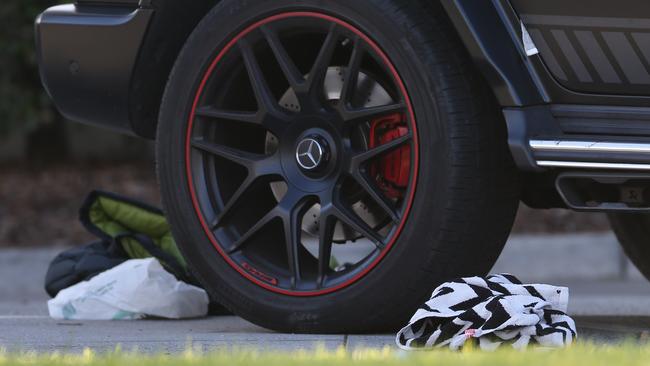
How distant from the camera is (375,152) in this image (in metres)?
3.95

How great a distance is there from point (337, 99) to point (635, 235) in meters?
1.40

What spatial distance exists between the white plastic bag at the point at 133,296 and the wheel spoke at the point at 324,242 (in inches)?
36.2

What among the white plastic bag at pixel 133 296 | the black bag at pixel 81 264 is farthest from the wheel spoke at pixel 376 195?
the black bag at pixel 81 264

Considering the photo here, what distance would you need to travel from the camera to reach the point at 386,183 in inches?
162

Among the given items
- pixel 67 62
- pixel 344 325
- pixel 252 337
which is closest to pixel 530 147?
pixel 344 325

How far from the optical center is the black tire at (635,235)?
4957 mm

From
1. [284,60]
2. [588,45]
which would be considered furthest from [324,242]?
[588,45]

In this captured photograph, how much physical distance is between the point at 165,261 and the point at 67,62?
92 cm

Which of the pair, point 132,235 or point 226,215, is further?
point 132,235

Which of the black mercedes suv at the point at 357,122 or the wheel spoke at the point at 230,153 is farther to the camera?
the wheel spoke at the point at 230,153

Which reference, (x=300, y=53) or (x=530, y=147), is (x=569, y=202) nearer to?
(x=530, y=147)

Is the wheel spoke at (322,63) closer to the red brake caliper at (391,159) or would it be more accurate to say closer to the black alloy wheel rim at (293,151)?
the black alloy wheel rim at (293,151)

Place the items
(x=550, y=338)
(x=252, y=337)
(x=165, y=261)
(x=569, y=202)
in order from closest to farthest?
(x=550, y=338)
(x=569, y=202)
(x=252, y=337)
(x=165, y=261)

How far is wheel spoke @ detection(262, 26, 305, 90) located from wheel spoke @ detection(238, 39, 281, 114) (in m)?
0.08
